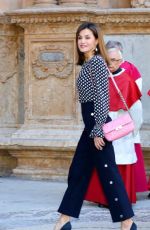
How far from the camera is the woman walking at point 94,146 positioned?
5.95 metres

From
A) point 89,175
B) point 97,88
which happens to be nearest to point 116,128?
point 97,88

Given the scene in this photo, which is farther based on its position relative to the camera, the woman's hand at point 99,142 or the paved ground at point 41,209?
the paved ground at point 41,209

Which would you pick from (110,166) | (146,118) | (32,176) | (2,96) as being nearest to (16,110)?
(2,96)

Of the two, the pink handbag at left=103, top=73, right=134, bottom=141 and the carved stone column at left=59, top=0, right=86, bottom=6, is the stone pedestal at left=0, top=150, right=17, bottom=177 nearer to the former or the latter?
the carved stone column at left=59, top=0, right=86, bottom=6

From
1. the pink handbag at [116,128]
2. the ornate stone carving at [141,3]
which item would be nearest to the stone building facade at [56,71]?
the ornate stone carving at [141,3]

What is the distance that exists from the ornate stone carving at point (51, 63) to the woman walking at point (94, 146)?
10.5 feet

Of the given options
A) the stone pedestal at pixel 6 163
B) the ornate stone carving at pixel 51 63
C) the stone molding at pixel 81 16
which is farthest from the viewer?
the stone pedestal at pixel 6 163

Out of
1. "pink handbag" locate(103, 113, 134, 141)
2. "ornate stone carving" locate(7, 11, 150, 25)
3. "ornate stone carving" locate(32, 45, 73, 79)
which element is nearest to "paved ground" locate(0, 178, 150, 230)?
"pink handbag" locate(103, 113, 134, 141)

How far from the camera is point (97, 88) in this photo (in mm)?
5934

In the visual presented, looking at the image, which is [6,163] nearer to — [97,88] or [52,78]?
[52,78]

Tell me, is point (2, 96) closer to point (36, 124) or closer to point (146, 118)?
point (36, 124)

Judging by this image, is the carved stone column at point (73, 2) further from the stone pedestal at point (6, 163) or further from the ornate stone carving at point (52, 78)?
the stone pedestal at point (6, 163)

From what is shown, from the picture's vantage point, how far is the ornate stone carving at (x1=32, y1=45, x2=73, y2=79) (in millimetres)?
9398

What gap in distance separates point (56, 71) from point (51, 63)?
11 cm
